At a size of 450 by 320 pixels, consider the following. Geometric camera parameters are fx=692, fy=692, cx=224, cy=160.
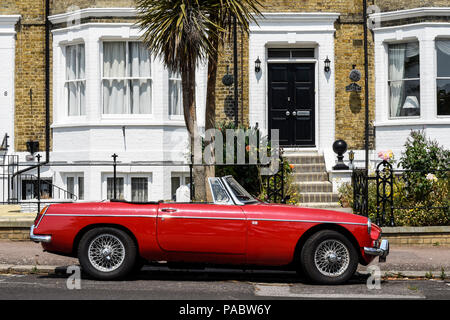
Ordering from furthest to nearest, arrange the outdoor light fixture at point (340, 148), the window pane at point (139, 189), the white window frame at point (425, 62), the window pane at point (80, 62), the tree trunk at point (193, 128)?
the window pane at point (80, 62)
the window pane at point (139, 189)
the white window frame at point (425, 62)
the outdoor light fixture at point (340, 148)
the tree trunk at point (193, 128)

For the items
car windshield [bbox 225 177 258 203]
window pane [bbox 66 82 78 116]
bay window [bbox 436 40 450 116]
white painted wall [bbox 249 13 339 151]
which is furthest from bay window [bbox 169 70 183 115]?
car windshield [bbox 225 177 258 203]

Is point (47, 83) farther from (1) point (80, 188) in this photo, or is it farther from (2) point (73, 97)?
(1) point (80, 188)

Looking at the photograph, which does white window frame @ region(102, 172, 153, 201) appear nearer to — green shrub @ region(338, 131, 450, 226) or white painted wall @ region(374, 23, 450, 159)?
green shrub @ region(338, 131, 450, 226)

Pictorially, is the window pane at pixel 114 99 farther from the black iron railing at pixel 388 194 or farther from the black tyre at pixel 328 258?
the black tyre at pixel 328 258

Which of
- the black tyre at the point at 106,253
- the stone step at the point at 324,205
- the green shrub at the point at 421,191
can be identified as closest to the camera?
the black tyre at the point at 106,253

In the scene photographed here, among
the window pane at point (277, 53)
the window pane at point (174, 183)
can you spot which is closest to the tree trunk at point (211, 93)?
the window pane at point (174, 183)

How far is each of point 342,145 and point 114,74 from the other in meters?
5.42

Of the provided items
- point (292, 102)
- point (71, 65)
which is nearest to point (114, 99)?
point (71, 65)

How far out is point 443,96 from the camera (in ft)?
51.6

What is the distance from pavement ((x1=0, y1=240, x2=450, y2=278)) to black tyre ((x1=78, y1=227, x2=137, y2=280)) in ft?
3.78

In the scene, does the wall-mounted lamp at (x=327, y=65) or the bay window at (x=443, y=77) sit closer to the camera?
the bay window at (x=443, y=77)

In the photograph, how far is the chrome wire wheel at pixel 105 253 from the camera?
830 cm

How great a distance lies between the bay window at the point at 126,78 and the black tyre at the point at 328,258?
8362mm

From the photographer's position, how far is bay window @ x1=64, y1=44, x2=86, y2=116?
53.1ft
